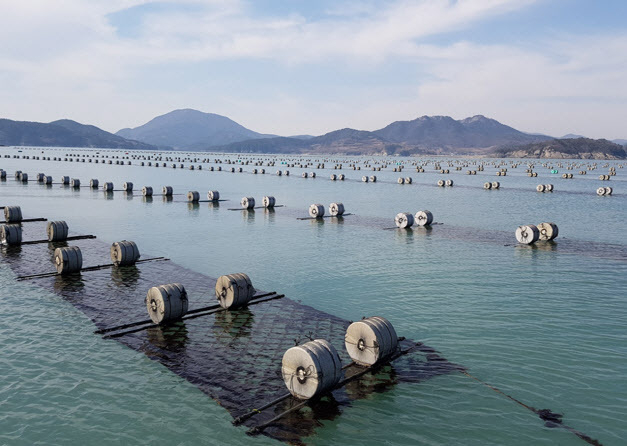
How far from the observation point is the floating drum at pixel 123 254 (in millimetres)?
33906

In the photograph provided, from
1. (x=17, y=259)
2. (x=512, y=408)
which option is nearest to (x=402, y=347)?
(x=512, y=408)

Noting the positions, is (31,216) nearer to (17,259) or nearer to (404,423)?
(17,259)

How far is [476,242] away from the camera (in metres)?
46.2

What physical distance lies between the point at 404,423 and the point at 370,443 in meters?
1.60

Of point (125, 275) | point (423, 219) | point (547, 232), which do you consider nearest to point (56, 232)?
point (125, 275)

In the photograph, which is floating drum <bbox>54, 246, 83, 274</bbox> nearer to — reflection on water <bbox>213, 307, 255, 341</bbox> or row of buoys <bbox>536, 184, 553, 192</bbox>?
reflection on water <bbox>213, 307, 255, 341</bbox>

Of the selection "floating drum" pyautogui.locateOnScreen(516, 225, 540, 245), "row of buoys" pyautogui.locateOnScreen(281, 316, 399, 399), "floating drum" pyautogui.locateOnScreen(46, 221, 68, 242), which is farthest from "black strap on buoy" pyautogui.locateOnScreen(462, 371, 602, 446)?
"floating drum" pyautogui.locateOnScreen(46, 221, 68, 242)

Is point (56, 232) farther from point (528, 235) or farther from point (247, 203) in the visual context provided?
point (528, 235)

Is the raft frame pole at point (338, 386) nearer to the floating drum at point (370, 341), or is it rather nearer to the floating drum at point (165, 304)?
the floating drum at point (370, 341)

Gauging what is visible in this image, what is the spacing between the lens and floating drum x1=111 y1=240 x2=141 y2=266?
111ft

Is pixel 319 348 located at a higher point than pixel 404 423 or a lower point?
higher

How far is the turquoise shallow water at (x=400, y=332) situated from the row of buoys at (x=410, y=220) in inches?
86.1

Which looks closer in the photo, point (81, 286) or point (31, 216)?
point (81, 286)

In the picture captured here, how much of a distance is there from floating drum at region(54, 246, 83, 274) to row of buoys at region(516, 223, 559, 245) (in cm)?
3827
